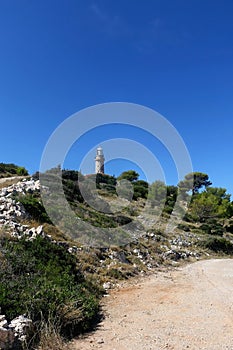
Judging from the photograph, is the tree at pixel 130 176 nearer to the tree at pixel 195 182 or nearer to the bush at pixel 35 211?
the tree at pixel 195 182

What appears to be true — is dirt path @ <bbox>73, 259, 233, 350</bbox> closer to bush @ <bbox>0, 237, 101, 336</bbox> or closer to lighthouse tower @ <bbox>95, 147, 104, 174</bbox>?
bush @ <bbox>0, 237, 101, 336</bbox>

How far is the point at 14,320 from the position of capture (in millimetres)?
5207

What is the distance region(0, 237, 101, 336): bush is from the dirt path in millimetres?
480

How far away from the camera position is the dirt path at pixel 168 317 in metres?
5.31

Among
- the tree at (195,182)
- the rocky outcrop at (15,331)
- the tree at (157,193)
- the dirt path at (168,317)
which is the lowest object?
the dirt path at (168,317)

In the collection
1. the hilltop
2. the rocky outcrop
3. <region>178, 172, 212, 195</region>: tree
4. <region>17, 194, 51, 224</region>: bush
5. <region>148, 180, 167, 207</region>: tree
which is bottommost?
the rocky outcrop

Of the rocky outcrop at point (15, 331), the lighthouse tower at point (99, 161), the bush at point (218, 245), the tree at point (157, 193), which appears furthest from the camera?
the lighthouse tower at point (99, 161)

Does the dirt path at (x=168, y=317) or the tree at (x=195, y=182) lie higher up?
the tree at (x=195, y=182)

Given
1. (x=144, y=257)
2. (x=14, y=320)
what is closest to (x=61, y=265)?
(x=14, y=320)

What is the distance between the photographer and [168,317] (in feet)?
22.2

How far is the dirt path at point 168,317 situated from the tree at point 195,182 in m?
43.2

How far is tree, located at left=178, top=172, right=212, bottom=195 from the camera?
175 feet

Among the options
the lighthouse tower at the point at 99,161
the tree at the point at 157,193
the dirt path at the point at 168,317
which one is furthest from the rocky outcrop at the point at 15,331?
the lighthouse tower at the point at 99,161

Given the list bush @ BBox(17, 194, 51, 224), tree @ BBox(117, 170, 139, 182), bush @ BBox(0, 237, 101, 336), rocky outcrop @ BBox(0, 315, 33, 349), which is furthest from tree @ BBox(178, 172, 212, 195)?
rocky outcrop @ BBox(0, 315, 33, 349)
